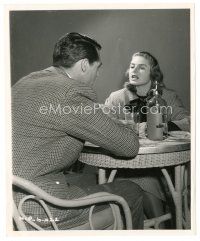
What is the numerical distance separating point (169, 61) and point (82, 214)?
3.13ft

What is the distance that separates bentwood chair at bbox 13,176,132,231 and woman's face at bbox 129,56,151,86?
0.85 metres

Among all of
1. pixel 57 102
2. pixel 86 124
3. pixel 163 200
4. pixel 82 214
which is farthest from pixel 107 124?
pixel 163 200

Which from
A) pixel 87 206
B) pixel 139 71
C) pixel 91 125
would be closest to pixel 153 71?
pixel 139 71

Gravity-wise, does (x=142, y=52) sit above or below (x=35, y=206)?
above

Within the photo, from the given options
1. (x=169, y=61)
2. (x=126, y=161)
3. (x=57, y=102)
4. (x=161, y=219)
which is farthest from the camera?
(x=169, y=61)

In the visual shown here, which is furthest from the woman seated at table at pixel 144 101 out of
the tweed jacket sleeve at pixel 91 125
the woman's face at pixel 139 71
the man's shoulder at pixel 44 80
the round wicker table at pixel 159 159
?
the man's shoulder at pixel 44 80

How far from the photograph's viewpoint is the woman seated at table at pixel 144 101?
66.6 inches

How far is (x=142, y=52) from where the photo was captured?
180cm

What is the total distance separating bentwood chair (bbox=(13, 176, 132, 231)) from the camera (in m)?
1.05

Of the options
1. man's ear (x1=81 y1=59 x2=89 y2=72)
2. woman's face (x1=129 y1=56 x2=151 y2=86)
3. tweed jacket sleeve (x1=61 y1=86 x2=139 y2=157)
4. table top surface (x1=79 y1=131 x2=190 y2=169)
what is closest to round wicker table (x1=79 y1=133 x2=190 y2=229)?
table top surface (x1=79 y1=131 x2=190 y2=169)

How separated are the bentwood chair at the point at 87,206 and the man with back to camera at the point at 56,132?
0.03m

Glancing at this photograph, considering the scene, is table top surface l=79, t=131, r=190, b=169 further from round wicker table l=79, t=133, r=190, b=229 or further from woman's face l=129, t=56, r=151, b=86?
woman's face l=129, t=56, r=151, b=86

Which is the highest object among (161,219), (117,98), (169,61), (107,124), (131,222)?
(169,61)

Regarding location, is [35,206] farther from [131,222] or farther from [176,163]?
[176,163]
